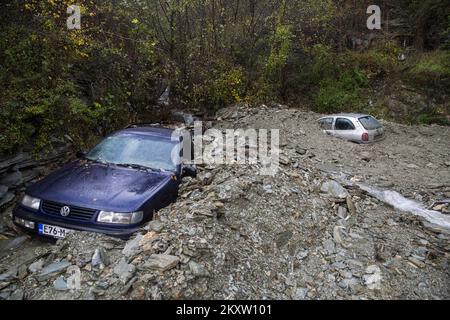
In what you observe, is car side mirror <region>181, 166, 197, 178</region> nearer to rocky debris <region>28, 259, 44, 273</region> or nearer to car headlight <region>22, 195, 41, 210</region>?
car headlight <region>22, 195, 41, 210</region>

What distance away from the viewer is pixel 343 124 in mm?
11625

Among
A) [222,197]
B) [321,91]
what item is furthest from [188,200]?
[321,91]

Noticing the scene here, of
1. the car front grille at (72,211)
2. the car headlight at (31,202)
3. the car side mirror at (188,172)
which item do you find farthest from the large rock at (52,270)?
the car side mirror at (188,172)

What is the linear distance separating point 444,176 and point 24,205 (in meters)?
8.15

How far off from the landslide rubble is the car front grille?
0.85ft

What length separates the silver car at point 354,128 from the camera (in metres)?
11.1

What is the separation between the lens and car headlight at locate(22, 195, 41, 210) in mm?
4555

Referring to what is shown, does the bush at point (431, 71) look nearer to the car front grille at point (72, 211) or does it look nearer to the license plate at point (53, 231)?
the car front grille at point (72, 211)

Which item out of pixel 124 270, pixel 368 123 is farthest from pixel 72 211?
pixel 368 123

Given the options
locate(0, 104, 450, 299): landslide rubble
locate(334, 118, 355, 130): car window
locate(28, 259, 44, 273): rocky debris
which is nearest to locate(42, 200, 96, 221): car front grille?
locate(0, 104, 450, 299): landslide rubble

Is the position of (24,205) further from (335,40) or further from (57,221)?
(335,40)

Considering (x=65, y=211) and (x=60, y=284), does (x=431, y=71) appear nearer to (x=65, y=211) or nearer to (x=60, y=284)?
(x=65, y=211)

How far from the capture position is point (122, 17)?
1138 cm

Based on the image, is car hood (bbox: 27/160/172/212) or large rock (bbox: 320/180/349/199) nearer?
car hood (bbox: 27/160/172/212)
